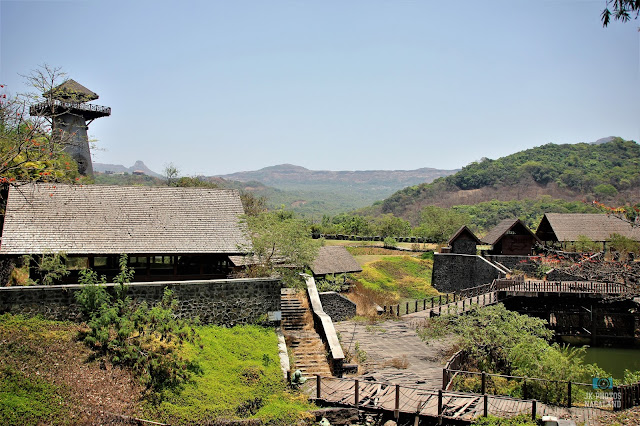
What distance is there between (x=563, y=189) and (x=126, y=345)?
409 feet

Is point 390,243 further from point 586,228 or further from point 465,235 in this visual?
point 586,228

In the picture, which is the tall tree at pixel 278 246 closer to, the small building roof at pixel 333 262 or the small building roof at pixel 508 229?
the small building roof at pixel 333 262

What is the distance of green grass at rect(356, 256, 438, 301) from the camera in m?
42.1

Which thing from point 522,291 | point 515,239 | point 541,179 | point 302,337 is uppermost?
point 541,179

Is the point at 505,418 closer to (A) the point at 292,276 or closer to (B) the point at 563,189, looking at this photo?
(A) the point at 292,276

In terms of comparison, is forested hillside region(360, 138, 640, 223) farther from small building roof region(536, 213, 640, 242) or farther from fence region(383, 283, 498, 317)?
fence region(383, 283, 498, 317)

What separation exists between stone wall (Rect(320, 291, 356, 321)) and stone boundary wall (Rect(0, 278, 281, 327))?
11205 millimetres

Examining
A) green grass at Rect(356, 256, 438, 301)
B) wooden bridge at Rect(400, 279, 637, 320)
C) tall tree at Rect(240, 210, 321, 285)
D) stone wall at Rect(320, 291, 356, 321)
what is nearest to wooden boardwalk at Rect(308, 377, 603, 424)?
tall tree at Rect(240, 210, 321, 285)

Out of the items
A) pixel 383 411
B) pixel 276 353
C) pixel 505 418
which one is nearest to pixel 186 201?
pixel 276 353

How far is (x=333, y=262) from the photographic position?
123 feet

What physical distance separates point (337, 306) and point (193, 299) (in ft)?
45.2

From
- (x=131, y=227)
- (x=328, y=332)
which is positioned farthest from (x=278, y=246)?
(x=131, y=227)

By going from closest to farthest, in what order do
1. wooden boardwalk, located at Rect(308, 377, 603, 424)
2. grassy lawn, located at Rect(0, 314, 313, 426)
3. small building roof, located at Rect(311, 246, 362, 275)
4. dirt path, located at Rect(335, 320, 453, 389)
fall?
1. grassy lawn, located at Rect(0, 314, 313, 426)
2. wooden boardwalk, located at Rect(308, 377, 603, 424)
3. dirt path, located at Rect(335, 320, 453, 389)
4. small building roof, located at Rect(311, 246, 362, 275)

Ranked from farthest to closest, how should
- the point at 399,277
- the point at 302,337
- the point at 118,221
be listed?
the point at 399,277, the point at 118,221, the point at 302,337
